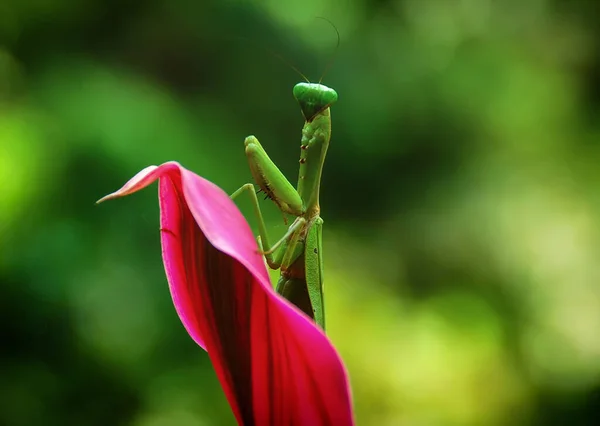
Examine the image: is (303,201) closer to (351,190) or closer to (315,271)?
(315,271)

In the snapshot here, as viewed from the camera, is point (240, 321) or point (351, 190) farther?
point (351, 190)

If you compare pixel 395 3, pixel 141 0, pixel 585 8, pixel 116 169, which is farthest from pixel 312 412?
pixel 585 8

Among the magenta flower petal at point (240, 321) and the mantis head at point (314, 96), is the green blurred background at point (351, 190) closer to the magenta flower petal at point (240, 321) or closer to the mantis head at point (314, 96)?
the mantis head at point (314, 96)

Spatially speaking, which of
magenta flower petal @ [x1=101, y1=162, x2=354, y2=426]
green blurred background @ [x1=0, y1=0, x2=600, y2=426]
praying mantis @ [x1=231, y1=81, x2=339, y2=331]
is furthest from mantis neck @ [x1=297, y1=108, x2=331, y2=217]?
green blurred background @ [x1=0, y1=0, x2=600, y2=426]

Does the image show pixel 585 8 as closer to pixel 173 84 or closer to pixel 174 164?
pixel 173 84

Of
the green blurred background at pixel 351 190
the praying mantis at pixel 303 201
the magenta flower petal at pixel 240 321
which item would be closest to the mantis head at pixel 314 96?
the praying mantis at pixel 303 201

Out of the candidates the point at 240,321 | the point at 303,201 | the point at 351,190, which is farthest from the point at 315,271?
the point at 351,190
